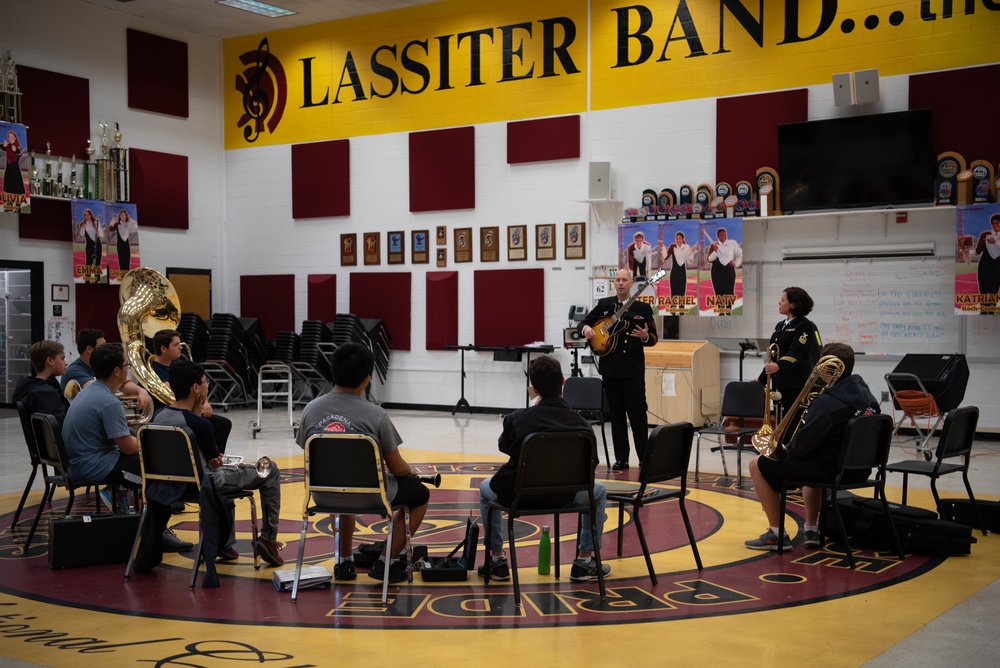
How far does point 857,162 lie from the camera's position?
10.7m

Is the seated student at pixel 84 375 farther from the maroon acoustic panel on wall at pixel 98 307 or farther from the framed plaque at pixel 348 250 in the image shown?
the framed plaque at pixel 348 250

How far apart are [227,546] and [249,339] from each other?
946cm

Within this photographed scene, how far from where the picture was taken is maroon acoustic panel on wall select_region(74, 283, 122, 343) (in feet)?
44.7

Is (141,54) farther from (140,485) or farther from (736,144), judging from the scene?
(140,485)

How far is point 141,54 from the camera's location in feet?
47.2

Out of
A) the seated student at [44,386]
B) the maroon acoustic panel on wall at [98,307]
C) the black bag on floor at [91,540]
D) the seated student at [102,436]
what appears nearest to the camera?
the black bag on floor at [91,540]

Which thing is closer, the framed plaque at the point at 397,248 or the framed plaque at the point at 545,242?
the framed plaque at the point at 545,242

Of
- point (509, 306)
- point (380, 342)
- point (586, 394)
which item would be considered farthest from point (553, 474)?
point (380, 342)

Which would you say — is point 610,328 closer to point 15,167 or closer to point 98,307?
point 15,167

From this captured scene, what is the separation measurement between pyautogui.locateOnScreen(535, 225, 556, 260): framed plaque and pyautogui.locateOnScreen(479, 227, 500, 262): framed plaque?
59 centimetres

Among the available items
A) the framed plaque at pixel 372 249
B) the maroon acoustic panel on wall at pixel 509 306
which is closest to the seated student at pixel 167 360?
the maroon acoustic panel on wall at pixel 509 306

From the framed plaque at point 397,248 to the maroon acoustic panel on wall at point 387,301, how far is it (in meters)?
0.20

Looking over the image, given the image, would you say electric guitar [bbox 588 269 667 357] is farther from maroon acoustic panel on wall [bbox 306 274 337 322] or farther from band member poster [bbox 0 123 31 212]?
band member poster [bbox 0 123 31 212]

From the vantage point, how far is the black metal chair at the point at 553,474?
14.8ft
